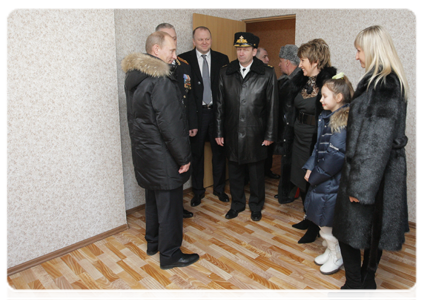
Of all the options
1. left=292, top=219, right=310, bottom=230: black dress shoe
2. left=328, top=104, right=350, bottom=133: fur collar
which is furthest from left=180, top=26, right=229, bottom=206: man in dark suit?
left=328, top=104, right=350, bottom=133: fur collar

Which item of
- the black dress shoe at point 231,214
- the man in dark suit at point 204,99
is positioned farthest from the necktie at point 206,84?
the black dress shoe at point 231,214

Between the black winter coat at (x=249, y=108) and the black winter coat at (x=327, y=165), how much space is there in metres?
0.79

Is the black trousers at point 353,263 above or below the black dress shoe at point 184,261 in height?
above

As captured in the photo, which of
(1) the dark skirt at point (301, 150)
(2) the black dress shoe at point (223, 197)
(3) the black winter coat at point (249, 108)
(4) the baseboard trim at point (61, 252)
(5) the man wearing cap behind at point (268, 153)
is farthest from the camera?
(5) the man wearing cap behind at point (268, 153)

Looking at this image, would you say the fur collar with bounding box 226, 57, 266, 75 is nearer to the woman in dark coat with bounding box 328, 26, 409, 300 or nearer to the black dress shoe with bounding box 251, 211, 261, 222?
the woman in dark coat with bounding box 328, 26, 409, 300

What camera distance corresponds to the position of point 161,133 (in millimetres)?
1956

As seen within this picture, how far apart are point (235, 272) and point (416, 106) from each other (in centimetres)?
203

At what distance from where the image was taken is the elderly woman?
224 centimetres

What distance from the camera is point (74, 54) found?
7.47 feet

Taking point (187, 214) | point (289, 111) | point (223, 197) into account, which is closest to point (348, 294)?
point (289, 111)

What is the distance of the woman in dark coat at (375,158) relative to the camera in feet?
4.90

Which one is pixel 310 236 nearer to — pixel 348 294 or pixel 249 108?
pixel 348 294

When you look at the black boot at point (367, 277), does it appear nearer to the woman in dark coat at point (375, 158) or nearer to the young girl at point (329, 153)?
the woman in dark coat at point (375, 158)
